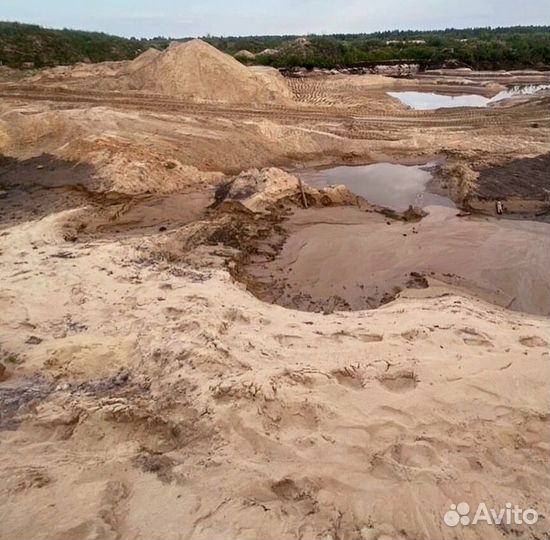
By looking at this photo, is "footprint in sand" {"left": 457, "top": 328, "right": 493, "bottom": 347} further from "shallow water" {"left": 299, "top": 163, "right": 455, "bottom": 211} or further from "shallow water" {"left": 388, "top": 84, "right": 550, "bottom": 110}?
"shallow water" {"left": 388, "top": 84, "right": 550, "bottom": 110}

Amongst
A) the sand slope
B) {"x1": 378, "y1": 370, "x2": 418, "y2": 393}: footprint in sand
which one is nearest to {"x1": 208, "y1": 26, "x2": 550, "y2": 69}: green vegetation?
the sand slope

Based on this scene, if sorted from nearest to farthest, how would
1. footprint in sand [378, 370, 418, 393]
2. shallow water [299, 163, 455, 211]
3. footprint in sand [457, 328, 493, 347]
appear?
footprint in sand [378, 370, 418, 393]
footprint in sand [457, 328, 493, 347]
shallow water [299, 163, 455, 211]

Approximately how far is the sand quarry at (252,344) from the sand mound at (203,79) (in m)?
5.94

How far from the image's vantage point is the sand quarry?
288cm

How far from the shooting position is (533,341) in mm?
5051

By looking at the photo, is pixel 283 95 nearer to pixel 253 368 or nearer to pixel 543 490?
pixel 253 368

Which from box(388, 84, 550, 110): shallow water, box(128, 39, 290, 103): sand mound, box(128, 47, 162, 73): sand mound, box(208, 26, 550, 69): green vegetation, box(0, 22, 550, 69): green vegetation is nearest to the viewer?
box(128, 39, 290, 103): sand mound

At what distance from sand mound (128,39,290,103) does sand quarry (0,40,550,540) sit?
5.94m

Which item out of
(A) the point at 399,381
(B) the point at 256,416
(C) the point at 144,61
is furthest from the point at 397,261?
(C) the point at 144,61

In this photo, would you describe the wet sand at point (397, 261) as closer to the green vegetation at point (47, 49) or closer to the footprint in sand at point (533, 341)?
the footprint in sand at point (533, 341)

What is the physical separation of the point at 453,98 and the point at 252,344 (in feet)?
77.8

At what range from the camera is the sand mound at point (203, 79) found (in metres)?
18.2

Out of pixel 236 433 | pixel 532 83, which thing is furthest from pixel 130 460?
pixel 532 83

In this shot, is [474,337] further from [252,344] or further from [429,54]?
[429,54]
